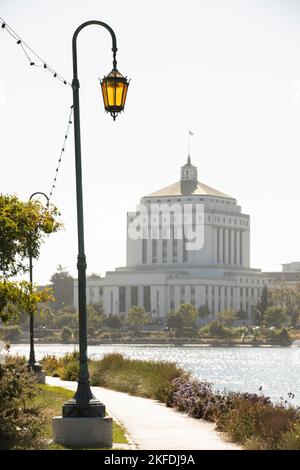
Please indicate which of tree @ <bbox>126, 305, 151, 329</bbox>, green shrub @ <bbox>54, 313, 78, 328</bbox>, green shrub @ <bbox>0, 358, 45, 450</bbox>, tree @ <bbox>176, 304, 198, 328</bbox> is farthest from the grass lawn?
green shrub @ <bbox>54, 313, 78, 328</bbox>

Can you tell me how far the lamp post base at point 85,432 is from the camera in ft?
64.3

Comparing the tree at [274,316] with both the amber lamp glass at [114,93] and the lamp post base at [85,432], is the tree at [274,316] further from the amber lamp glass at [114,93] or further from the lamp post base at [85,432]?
the amber lamp glass at [114,93]

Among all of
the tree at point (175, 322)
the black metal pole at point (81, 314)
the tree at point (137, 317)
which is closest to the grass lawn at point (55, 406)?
the black metal pole at point (81, 314)

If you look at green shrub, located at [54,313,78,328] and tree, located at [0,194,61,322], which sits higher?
tree, located at [0,194,61,322]

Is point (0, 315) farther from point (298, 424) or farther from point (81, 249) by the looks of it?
point (298, 424)

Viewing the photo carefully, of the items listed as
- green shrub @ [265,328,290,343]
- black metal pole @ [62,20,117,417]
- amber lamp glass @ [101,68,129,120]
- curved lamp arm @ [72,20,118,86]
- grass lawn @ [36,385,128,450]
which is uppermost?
curved lamp arm @ [72,20,118,86]

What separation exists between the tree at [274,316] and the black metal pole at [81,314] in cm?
16860

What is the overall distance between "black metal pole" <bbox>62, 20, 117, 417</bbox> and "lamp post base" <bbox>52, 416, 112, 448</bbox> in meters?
0.18

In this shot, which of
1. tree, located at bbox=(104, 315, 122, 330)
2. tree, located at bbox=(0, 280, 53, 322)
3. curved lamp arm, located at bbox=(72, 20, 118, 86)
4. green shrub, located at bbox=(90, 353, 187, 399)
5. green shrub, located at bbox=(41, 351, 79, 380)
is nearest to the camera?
curved lamp arm, located at bbox=(72, 20, 118, 86)

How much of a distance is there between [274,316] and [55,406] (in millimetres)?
161838

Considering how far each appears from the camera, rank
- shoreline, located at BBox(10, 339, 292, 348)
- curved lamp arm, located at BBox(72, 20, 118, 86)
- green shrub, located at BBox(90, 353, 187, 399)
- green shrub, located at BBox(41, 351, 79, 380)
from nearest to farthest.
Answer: curved lamp arm, located at BBox(72, 20, 118, 86) < green shrub, located at BBox(90, 353, 187, 399) < green shrub, located at BBox(41, 351, 79, 380) < shoreline, located at BBox(10, 339, 292, 348)

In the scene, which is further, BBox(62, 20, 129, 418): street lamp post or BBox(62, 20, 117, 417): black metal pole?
BBox(62, 20, 117, 417): black metal pole

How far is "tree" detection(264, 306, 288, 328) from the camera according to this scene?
187500 mm

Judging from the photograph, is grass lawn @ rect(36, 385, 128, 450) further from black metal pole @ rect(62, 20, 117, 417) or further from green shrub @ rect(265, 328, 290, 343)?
green shrub @ rect(265, 328, 290, 343)
